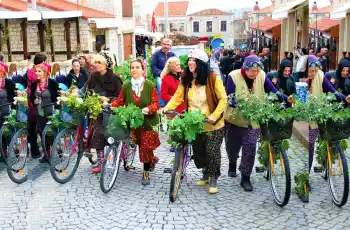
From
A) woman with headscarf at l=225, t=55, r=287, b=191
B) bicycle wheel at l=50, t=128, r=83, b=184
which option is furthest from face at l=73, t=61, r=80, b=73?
woman with headscarf at l=225, t=55, r=287, b=191

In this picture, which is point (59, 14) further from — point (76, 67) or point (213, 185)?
point (213, 185)

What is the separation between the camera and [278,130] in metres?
5.41

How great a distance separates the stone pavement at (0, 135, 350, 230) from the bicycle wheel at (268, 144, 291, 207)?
131 millimetres

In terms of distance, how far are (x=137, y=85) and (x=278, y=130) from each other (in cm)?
Answer: 194

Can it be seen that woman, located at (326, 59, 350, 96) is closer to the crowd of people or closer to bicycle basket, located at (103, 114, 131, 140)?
the crowd of people

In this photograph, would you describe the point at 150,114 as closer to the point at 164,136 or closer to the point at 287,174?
the point at 287,174

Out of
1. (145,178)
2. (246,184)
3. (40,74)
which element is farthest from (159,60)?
(246,184)

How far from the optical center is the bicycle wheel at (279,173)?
536 centimetres

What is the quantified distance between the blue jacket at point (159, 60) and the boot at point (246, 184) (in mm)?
4217

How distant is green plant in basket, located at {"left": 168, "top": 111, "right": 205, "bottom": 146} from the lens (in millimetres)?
5402

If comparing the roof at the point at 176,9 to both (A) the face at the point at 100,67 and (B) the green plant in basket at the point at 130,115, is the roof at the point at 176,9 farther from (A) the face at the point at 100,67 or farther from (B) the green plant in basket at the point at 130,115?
(B) the green plant in basket at the point at 130,115

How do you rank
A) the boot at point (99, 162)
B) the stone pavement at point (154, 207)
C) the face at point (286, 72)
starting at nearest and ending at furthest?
1. the stone pavement at point (154, 207)
2. the boot at point (99, 162)
3. the face at point (286, 72)

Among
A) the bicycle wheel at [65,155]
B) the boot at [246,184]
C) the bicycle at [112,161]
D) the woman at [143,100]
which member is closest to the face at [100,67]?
the woman at [143,100]

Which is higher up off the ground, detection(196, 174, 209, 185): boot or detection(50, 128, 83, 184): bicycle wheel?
detection(50, 128, 83, 184): bicycle wheel
